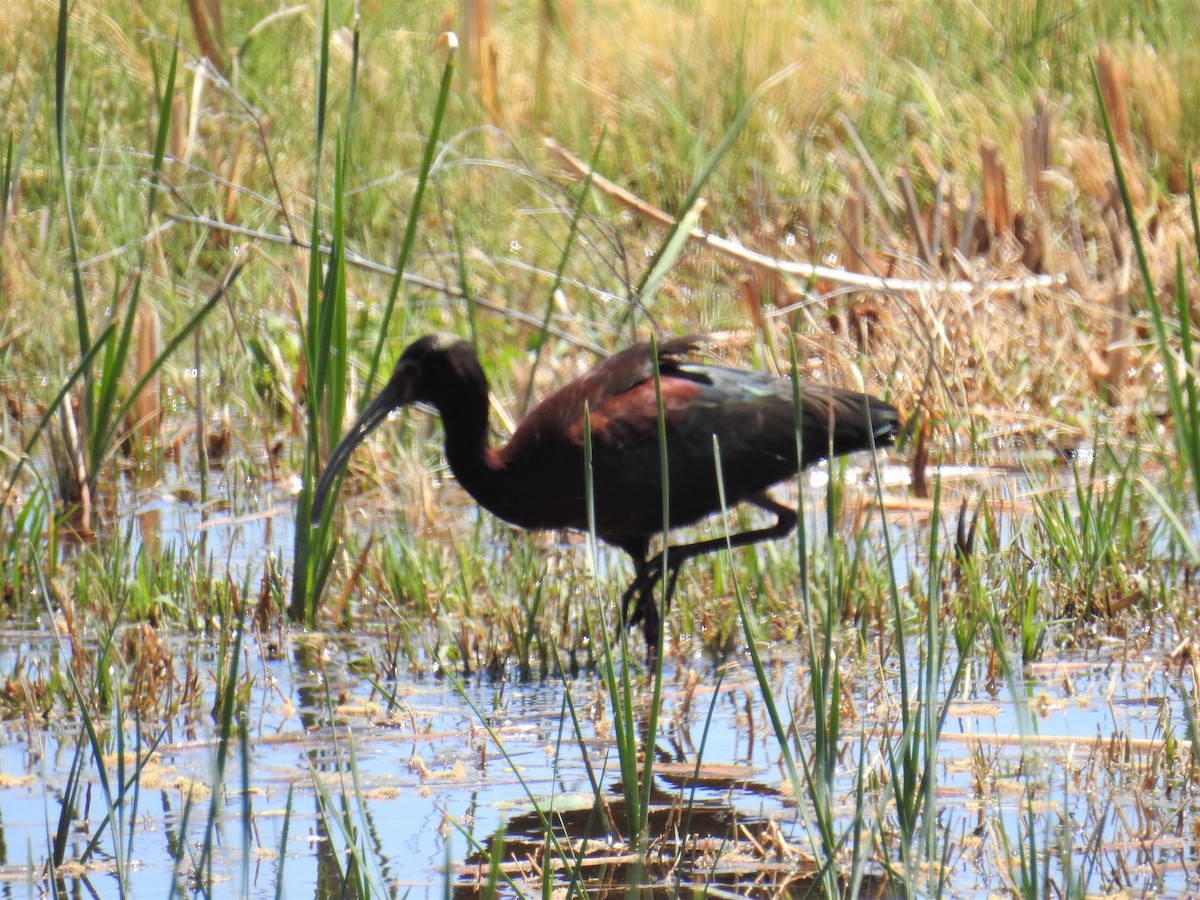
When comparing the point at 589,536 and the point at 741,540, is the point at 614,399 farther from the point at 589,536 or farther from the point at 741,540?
the point at 589,536

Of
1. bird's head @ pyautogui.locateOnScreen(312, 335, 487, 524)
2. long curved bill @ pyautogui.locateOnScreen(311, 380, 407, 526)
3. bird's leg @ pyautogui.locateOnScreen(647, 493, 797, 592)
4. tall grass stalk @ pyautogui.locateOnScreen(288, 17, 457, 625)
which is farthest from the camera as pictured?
bird's head @ pyautogui.locateOnScreen(312, 335, 487, 524)

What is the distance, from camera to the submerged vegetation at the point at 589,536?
123 inches

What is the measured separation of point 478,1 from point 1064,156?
2716 mm

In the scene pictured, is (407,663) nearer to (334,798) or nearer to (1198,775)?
(334,798)

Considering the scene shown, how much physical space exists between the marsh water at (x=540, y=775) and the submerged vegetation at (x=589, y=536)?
0.05ft

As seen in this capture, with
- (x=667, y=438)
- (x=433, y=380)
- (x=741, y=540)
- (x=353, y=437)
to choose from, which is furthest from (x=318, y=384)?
(x=741, y=540)

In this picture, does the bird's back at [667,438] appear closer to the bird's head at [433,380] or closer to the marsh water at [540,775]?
the bird's head at [433,380]

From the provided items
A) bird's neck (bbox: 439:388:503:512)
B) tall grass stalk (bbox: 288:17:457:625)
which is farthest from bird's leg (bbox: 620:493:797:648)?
tall grass stalk (bbox: 288:17:457:625)

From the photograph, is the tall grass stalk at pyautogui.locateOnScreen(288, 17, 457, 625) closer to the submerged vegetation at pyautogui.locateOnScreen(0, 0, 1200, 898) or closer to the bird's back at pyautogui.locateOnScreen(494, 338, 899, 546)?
the submerged vegetation at pyautogui.locateOnScreen(0, 0, 1200, 898)

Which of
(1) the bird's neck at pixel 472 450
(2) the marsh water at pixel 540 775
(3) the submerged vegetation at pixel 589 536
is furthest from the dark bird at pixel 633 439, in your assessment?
(2) the marsh water at pixel 540 775

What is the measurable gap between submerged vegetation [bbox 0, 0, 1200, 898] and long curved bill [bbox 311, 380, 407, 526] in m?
0.05

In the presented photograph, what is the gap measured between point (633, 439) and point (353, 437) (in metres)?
0.69

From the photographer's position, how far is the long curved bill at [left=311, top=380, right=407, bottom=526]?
15.0ft

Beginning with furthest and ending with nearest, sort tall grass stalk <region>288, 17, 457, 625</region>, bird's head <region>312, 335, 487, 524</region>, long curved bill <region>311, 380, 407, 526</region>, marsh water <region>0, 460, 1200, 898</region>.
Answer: bird's head <region>312, 335, 487, 524</region>, long curved bill <region>311, 380, 407, 526</region>, tall grass stalk <region>288, 17, 457, 625</region>, marsh water <region>0, 460, 1200, 898</region>
